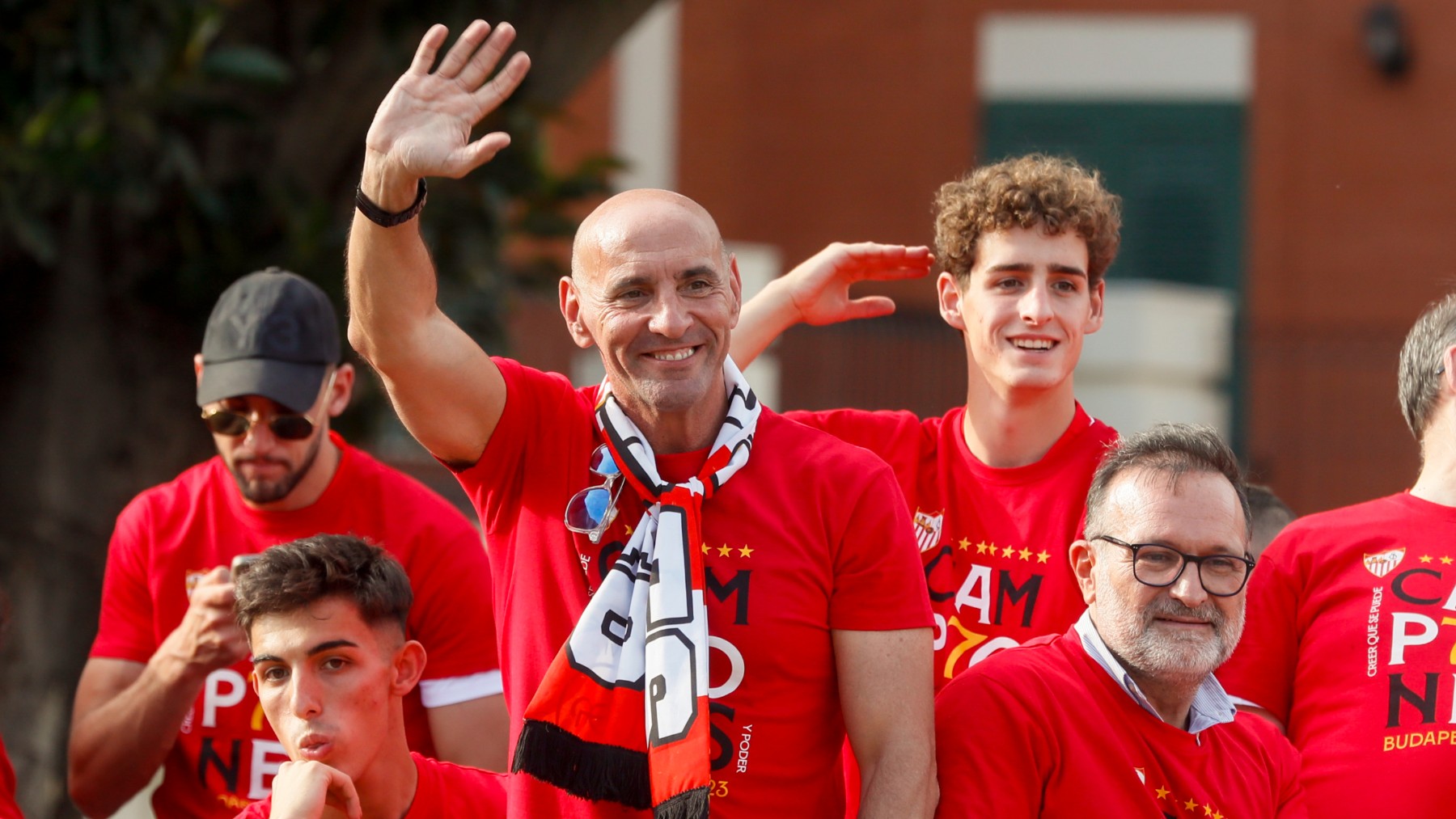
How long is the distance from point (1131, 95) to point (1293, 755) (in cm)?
1080

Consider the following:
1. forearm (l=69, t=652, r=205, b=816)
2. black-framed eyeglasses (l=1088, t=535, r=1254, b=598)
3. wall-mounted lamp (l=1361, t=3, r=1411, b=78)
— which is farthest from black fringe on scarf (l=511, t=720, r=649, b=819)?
wall-mounted lamp (l=1361, t=3, r=1411, b=78)

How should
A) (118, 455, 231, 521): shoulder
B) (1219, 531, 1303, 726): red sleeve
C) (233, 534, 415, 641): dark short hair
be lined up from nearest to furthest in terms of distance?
(233, 534, 415, 641): dark short hair → (1219, 531, 1303, 726): red sleeve → (118, 455, 231, 521): shoulder

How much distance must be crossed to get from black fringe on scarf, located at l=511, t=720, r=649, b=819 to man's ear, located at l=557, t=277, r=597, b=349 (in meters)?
0.66

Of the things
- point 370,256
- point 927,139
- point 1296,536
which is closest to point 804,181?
point 927,139

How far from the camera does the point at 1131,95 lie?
13414 mm

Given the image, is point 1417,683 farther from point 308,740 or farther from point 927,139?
point 927,139

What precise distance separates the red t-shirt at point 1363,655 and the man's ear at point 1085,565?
48cm

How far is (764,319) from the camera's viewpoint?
160 inches

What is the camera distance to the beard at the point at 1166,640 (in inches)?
119

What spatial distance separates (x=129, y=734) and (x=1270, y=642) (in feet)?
8.02

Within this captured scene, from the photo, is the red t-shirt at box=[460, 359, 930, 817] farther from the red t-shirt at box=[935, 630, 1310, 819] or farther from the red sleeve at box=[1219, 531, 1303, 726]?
the red sleeve at box=[1219, 531, 1303, 726]

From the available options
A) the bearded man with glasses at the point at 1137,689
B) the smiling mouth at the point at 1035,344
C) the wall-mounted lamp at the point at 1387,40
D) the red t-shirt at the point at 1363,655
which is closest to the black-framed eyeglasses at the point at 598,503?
the bearded man with glasses at the point at 1137,689

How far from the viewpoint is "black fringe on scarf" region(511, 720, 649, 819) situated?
9.31 ft

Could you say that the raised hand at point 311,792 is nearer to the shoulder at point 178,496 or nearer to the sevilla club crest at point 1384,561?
the shoulder at point 178,496
